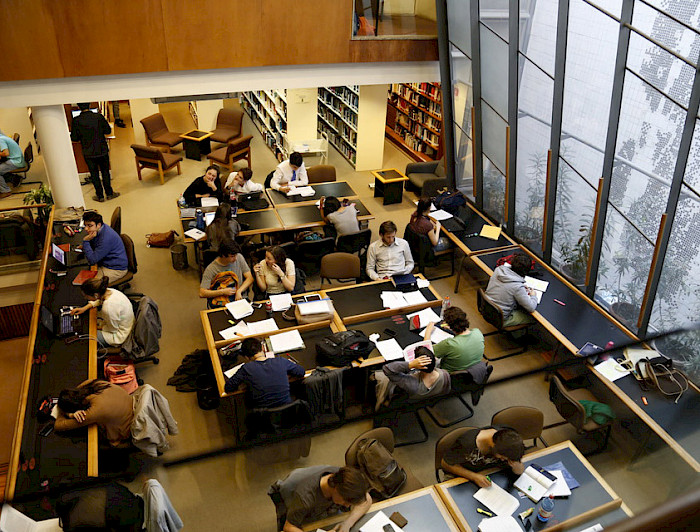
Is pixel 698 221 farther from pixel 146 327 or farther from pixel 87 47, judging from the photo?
pixel 87 47

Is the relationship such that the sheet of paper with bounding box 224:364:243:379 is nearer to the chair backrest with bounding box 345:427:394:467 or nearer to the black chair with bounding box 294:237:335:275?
the chair backrest with bounding box 345:427:394:467

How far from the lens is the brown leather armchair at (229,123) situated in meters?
10.9

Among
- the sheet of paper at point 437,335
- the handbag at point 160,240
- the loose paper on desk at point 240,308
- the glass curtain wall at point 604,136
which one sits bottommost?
the handbag at point 160,240

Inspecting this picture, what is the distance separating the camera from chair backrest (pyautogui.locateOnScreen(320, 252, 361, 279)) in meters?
6.15

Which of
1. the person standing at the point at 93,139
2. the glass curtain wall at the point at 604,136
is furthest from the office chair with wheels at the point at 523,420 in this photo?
the person standing at the point at 93,139

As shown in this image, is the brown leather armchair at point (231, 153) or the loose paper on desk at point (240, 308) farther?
the brown leather armchair at point (231, 153)

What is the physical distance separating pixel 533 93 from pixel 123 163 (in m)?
7.56

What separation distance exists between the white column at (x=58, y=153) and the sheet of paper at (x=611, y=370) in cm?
699

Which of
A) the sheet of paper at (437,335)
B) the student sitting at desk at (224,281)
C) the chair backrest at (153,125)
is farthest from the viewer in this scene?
the chair backrest at (153,125)

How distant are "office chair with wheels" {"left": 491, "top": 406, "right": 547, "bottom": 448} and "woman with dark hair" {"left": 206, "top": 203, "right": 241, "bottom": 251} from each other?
370cm

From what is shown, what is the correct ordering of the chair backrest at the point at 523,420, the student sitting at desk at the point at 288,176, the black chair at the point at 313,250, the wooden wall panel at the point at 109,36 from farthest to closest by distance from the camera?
1. the student sitting at desk at the point at 288,176
2. the wooden wall panel at the point at 109,36
3. the black chair at the point at 313,250
4. the chair backrest at the point at 523,420

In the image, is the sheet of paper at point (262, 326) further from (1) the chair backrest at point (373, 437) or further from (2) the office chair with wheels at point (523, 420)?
(2) the office chair with wheels at point (523, 420)

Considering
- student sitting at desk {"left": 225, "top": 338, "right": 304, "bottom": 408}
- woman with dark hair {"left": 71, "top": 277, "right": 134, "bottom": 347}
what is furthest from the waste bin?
student sitting at desk {"left": 225, "top": 338, "right": 304, "bottom": 408}

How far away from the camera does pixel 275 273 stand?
5.67 meters
